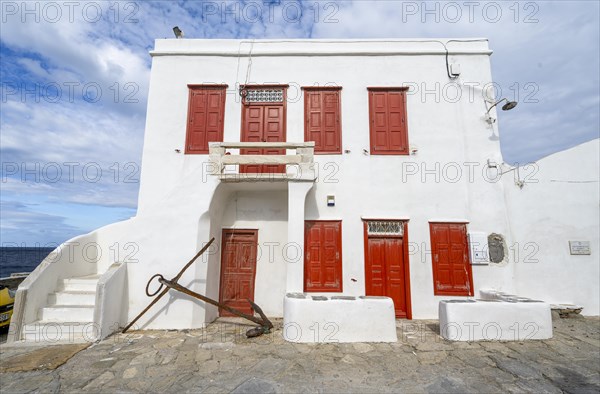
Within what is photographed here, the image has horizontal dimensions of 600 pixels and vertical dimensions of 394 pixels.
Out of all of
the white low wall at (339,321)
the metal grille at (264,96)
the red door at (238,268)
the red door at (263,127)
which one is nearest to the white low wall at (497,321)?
the white low wall at (339,321)

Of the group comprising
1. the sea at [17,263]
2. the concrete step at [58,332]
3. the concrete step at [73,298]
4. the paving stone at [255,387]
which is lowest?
the sea at [17,263]

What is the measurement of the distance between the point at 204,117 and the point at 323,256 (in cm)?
485

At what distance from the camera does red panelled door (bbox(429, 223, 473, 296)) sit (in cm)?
704

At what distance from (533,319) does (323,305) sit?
13.0 feet

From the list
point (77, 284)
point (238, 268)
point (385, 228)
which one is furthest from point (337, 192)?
point (77, 284)

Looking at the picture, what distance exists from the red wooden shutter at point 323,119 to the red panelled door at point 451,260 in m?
3.30

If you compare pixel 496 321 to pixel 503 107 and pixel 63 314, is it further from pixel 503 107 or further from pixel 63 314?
pixel 63 314

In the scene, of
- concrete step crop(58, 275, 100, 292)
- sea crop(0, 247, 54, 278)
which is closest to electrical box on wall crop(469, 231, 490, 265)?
concrete step crop(58, 275, 100, 292)

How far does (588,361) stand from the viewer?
461 centimetres

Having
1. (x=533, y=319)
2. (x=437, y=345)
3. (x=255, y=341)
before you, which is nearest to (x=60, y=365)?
(x=255, y=341)

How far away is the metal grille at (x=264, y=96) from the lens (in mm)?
8000

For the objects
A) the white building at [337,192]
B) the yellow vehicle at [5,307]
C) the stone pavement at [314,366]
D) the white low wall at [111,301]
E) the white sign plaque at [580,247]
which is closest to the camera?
the stone pavement at [314,366]

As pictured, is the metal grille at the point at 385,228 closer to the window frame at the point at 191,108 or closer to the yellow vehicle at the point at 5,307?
the window frame at the point at 191,108

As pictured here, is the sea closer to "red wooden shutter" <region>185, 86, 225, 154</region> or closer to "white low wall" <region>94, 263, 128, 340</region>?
"white low wall" <region>94, 263, 128, 340</region>
